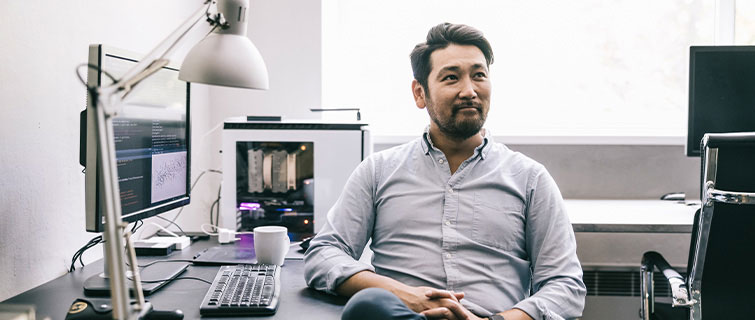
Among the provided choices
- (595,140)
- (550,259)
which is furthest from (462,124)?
(595,140)

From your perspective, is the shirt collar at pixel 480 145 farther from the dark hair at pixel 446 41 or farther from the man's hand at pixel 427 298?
the man's hand at pixel 427 298

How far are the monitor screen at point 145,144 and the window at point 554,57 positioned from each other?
1.20 meters

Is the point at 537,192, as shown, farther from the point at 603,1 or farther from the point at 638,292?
the point at 603,1

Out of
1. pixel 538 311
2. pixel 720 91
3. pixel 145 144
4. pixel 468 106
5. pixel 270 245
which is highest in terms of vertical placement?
pixel 720 91

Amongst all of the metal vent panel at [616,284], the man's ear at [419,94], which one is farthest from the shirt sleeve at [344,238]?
the metal vent panel at [616,284]

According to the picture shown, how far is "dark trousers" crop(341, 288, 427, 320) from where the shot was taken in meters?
1.00

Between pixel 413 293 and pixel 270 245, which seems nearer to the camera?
pixel 413 293

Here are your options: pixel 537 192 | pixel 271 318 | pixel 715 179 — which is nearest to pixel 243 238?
pixel 271 318

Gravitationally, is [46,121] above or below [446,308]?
above

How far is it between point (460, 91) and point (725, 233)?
0.74m

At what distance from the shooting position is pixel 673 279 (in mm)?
1574

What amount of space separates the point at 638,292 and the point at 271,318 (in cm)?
205

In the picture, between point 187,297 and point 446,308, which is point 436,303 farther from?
point 187,297

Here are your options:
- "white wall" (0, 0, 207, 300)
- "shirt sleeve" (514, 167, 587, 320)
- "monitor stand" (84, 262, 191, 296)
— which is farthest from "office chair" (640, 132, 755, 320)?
"white wall" (0, 0, 207, 300)
